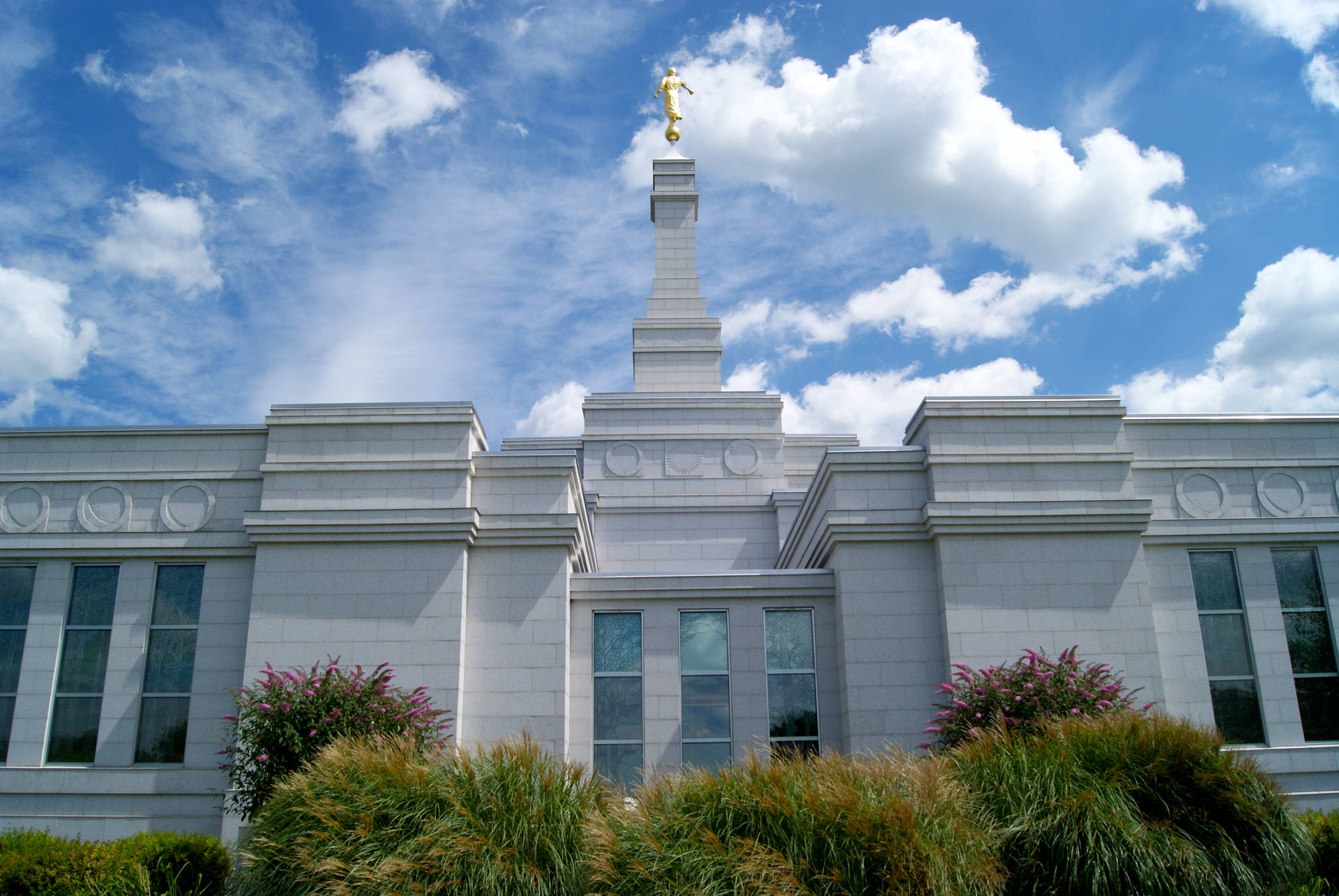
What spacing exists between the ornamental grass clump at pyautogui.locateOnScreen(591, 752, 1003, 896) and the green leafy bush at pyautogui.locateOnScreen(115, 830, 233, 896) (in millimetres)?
5477

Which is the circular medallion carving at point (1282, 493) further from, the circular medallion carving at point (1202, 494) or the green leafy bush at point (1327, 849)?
the green leafy bush at point (1327, 849)

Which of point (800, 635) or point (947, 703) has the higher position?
point (800, 635)

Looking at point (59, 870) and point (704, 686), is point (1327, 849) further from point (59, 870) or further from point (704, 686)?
point (59, 870)

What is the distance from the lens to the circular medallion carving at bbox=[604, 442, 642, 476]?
25.8 m

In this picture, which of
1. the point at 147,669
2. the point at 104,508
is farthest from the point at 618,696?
the point at 104,508

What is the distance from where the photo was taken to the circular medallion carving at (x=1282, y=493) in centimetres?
1675

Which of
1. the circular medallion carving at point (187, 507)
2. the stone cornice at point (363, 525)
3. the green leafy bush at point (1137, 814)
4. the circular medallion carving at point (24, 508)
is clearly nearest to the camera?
the green leafy bush at point (1137, 814)

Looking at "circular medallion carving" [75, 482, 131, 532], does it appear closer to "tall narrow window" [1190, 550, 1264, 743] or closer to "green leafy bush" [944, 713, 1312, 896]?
"green leafy bush" [944, 713, 1312, 896]

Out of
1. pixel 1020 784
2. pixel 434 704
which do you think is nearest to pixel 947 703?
pixel 1020 784

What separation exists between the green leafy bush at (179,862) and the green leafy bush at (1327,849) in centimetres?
1224

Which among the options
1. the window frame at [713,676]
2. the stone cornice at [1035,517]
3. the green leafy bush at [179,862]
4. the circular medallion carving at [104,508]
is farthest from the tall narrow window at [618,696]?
the circular medallion carving at [104,508]

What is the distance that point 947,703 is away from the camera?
15.0 metres

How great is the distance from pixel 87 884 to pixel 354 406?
782 cm

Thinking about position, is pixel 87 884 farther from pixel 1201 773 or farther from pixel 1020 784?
pixel 1201 773
